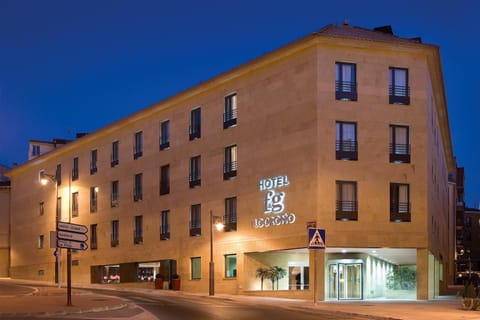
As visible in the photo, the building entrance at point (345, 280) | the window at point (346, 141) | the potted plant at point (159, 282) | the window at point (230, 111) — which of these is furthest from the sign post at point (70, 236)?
the potted plant at point (159, 282)

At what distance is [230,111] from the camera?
5072cm

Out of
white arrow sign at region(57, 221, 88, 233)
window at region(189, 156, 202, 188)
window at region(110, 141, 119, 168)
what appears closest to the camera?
white arrow sign at region(57, 221, 88, 233)

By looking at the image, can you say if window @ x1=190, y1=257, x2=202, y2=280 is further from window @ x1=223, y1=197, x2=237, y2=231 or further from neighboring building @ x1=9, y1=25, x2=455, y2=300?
window @ x1=223, y1=197, x2=237, y2=231

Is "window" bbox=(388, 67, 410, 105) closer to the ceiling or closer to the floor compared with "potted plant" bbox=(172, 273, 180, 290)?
closer to the ceiling

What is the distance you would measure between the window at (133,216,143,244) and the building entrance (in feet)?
70.6

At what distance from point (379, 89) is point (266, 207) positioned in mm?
9967

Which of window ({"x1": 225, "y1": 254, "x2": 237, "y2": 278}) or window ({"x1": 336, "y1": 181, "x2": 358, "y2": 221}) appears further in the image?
window ({"x1": 225, "y1": 254, "x2": 237, "y2": 278})

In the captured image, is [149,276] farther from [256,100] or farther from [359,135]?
[359,135]

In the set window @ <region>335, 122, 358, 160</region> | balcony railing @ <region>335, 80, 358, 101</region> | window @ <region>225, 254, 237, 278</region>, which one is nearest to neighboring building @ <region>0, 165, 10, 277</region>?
window @ <region>225, 254, 237, 278</region>

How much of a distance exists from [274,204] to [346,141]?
238 inches

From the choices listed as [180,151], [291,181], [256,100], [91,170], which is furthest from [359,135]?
[91,170]

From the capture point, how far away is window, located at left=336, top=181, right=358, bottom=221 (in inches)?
1654

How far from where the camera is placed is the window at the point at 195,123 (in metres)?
54.0

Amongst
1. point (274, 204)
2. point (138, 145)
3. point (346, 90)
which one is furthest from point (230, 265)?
point (138, 145)
